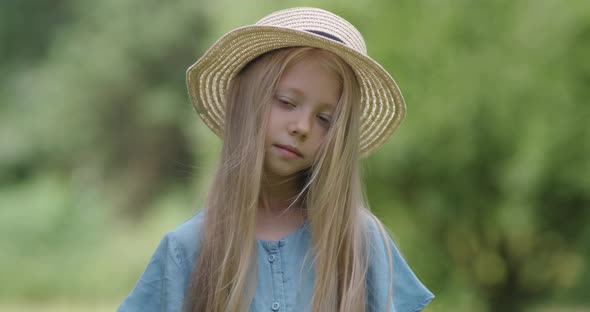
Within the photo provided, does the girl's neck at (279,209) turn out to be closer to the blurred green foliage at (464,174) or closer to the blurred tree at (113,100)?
the blurred green foliage at (464,174)

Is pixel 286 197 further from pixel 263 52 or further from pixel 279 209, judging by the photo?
pixel 263 52

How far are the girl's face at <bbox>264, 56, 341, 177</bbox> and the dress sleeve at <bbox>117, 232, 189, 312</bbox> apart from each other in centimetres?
33

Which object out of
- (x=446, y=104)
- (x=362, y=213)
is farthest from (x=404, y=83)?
(x=362, y=213)

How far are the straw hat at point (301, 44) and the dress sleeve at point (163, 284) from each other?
0.46m

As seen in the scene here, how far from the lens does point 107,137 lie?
60.0ft

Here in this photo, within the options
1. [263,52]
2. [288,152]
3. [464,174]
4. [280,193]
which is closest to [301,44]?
[263,52]

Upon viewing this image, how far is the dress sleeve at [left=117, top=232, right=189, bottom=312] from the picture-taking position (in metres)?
2.33

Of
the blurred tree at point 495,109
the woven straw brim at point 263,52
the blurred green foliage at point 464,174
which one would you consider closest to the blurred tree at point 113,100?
the blurred green foliage at point 464,174

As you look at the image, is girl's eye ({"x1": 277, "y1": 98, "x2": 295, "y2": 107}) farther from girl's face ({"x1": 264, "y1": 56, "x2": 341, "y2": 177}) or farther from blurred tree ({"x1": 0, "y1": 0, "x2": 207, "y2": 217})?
blurred tree ({"x1": 0, "y1": 0, "x2": 207, "y2": 217})

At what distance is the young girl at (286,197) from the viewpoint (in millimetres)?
2352

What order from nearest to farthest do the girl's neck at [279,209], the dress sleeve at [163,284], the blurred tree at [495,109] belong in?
the dress sleeve at [163,284], the girl's neck at [279,209], the blurred tree at [495,109]

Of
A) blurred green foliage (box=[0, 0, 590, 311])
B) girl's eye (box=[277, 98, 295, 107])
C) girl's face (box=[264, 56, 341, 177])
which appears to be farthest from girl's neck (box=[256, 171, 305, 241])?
blurred green foliage (box=[0, 0, 590, 311])

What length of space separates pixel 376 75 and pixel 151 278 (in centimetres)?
77

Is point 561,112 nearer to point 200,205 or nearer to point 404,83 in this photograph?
point 404,83
